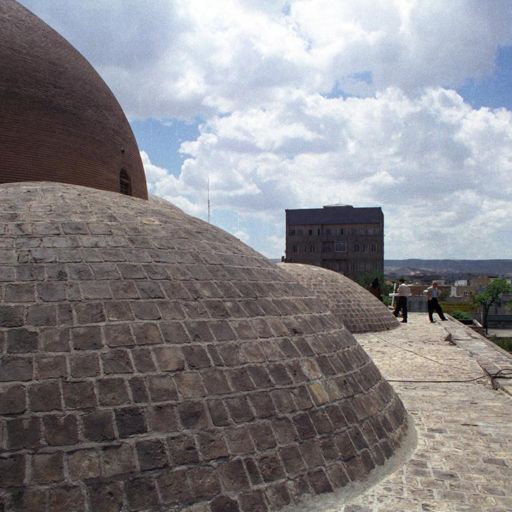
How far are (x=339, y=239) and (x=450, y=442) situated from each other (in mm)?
74715

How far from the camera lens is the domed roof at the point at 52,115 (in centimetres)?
1115

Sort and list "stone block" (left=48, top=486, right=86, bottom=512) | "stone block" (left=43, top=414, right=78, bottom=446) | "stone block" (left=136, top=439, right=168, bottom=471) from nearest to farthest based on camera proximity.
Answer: "stone block" (left=48, top=486, right=86, bottom=512) < "stone block" (left=43, top=414, right=78, bottom=446) < "stone block" (left=136, top=439, right=168, bottom=471)

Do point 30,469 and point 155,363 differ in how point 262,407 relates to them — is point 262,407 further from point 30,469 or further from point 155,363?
point 30,469

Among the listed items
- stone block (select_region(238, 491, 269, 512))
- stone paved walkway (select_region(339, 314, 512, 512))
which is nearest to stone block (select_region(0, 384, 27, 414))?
stone block (select_region(238, 491, 269, 512))

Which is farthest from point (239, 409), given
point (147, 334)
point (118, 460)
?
point (118, 460)

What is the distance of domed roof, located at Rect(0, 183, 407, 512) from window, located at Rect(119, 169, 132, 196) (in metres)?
6.83

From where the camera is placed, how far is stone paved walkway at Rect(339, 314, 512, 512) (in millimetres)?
4926

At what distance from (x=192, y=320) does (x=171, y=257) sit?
944mm

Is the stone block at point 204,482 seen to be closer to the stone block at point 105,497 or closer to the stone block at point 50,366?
the stone block at point 105,497

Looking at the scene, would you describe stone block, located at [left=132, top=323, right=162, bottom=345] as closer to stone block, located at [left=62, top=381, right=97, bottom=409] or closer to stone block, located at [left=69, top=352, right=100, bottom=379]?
stone block, located at [left=69, top=352, right=100, bottom=379]

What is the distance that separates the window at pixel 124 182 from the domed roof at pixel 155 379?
683 cm

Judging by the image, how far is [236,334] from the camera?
5516 mm

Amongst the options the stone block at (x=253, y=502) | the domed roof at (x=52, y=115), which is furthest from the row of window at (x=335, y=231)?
the stone block at (x=253, y=502)

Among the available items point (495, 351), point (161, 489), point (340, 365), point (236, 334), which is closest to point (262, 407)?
point (236, 334)
